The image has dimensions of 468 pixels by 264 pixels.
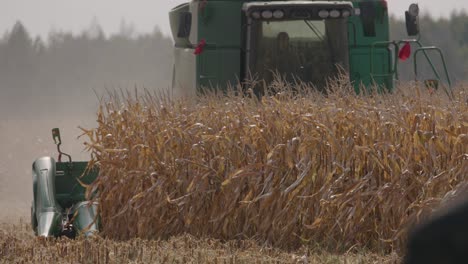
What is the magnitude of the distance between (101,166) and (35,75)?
24894 millimetres

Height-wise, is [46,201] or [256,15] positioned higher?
[256,15]

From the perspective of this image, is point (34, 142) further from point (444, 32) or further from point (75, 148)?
point (444, 32)

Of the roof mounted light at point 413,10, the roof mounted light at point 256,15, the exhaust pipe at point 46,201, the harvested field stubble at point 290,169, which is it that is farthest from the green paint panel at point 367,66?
the exhaust pipe at point 46,201

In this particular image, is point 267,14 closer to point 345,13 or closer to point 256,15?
point 256,15

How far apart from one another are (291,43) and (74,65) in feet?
72.0

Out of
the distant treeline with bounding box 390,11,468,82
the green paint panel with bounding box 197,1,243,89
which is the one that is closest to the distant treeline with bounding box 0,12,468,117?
the green paint panel with bounding box 197,1,243,89

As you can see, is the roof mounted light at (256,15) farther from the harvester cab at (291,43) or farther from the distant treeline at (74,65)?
the distant treeline at (74,65)

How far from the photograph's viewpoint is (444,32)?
2178 inches

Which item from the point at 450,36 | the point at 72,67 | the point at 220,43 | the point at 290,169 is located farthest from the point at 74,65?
the point at 450,36

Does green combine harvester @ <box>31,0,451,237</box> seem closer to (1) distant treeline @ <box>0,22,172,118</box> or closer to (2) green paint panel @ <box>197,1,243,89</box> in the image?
(2) green paint panel @ <box>197,1,243,89</box>

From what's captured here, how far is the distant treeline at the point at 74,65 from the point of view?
69.2 feet

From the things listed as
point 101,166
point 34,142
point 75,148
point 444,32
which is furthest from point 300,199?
point 444,32

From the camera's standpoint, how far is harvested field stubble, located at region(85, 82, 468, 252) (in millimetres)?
5348

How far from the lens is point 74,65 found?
29312 millimetres
